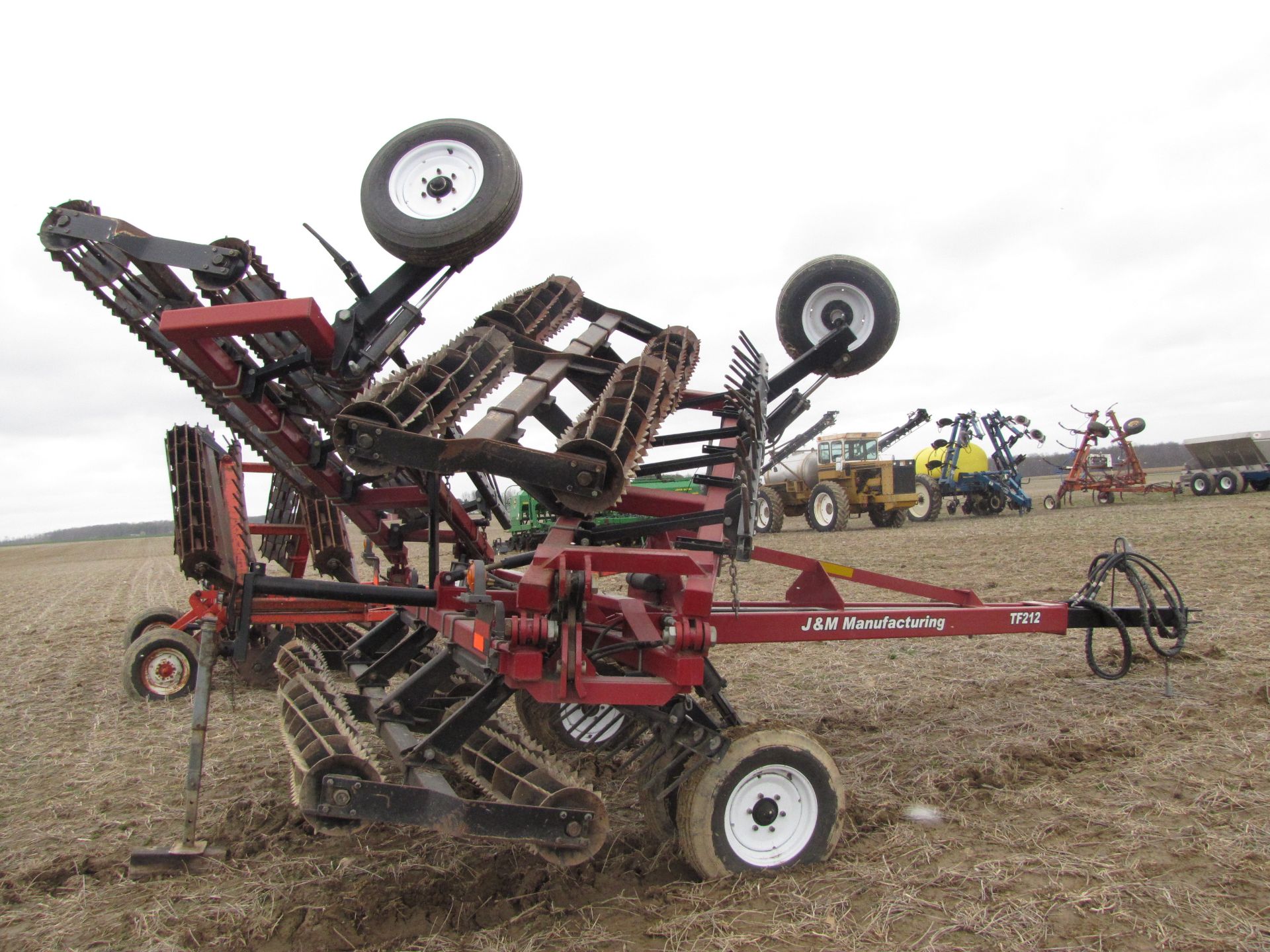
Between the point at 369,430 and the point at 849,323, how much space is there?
3.73m

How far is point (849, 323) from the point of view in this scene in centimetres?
590

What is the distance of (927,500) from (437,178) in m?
22.7

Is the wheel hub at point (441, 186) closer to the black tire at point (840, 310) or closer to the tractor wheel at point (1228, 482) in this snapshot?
the black tire at point (840, 310)

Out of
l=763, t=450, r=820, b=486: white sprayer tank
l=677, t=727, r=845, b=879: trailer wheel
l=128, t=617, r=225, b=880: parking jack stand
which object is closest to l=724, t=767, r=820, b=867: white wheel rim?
l=677, t=727, r=845, b=879: trailer wheel

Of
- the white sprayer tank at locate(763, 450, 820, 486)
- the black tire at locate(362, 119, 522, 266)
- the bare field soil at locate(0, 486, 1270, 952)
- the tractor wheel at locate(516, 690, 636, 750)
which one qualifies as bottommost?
the bare field soil at locate(0, 486, 1270, 952)

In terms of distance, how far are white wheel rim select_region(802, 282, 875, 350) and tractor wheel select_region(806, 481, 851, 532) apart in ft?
55.2

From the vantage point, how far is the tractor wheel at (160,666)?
6941 millimetres

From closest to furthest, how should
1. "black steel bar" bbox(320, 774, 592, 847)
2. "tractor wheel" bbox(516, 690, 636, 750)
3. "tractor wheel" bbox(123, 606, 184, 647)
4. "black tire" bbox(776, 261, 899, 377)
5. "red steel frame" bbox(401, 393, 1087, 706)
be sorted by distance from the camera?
"black steel bar" bbox(320, 774, 592, 847)
"red steel frame" bbox(401, 393, 1087, 706)
"tractor wheel" bbox(516, 690, 636, 750)
"black tire" bbox(776, 261, 899, 377)
"tractor wheel" bbox(123, 606, 184, 647)

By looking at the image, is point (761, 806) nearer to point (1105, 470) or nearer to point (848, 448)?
point (848, 448)

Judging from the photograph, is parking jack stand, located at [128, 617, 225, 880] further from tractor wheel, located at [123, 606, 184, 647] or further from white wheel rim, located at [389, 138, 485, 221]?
tractor wheel, located at [123, 606, 184, 647]

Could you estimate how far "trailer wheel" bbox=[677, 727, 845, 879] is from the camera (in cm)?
332

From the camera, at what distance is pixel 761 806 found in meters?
3.42

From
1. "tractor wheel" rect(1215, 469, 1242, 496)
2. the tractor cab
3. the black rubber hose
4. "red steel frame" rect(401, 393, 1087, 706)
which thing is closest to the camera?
"red steel frame" rect(401, 393, 1087, 706)

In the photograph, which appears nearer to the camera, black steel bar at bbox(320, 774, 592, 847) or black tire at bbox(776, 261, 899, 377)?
black steel bar at bbox(320, 774, 592, 847)
